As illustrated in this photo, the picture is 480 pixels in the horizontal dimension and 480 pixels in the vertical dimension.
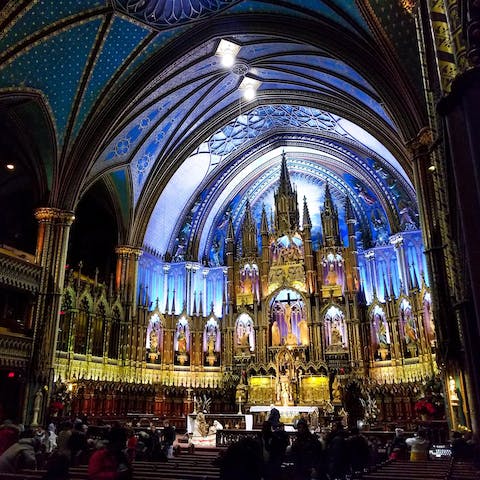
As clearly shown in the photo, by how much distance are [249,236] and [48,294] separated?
11607 millimetres

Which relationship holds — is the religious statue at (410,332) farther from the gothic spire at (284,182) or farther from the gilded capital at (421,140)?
the gothic spire at (284,182)

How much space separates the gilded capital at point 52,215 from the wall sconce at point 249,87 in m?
10.4

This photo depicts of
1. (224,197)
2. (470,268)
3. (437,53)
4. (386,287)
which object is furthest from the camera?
(224,197)

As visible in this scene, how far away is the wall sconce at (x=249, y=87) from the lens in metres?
22.8

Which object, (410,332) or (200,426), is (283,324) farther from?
(200,426)

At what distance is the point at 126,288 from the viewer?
23297 millimetres

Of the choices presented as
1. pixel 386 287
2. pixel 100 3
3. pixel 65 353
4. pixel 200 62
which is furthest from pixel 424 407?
pixel 100 3

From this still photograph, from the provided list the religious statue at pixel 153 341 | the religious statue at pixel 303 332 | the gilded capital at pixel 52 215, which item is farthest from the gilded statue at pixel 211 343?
the gilded capital at pixel 52 215

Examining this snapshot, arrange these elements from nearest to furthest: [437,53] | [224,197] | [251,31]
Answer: [437,53], [251,31], [224,197]

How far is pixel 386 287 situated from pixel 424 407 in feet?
28.2

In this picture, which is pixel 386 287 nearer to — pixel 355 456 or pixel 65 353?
pixel 65 353

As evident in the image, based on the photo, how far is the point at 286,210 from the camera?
1010 inches

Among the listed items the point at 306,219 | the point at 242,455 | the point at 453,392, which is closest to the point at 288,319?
the point at 306,219

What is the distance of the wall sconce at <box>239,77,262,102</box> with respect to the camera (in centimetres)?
2280
